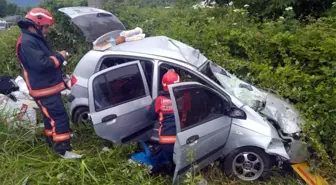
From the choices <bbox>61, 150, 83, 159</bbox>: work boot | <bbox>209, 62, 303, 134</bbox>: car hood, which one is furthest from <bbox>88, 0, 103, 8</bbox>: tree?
<bbox>61, 150, 83, 159</bbox>: work boot

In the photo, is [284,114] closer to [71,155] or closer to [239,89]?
[239,89]

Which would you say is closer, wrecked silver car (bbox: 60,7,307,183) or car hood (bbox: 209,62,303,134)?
wrecked silver car (bbox: 60,7,307,183)

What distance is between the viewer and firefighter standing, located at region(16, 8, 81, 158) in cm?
480

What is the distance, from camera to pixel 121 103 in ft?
16.8

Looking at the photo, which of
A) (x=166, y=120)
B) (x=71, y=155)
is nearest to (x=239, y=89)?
(x=166, y=120)

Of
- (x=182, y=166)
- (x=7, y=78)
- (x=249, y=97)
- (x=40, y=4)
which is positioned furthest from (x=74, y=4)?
(x=182, y=166)

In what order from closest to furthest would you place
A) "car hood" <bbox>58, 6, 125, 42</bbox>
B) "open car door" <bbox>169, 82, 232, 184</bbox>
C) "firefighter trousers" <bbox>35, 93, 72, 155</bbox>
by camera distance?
"open car door" <bbox>169, 82, 232, 184</bbox>
"firefighter trousers" <bbox>35, 93, 72, 155</bbox>
"car hood" <bbox>58, 6, 125, 42</bbox>

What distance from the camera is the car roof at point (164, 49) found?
545 cm

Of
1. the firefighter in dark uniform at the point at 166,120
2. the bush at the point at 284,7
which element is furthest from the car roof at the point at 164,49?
the bush at the point at 284,7

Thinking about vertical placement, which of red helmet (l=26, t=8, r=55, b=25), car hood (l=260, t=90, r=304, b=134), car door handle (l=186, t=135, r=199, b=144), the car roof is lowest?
car hood (l=260, t=90, r=304, b=134)

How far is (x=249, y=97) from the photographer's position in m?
5.30

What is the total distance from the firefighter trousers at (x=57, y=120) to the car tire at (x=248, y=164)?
2.15 metres

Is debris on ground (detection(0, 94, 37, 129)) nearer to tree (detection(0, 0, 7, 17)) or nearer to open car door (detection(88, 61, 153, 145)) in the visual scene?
open car door (detection(88, 61, 153, 145))

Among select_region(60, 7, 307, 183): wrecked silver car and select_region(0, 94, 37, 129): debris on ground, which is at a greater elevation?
select_region(60, 7, 307, 183): wrecked silver car
